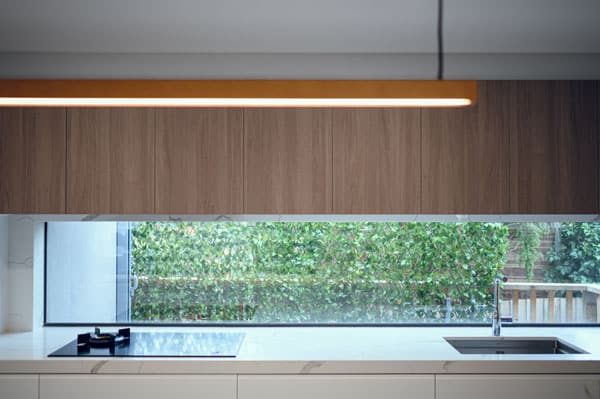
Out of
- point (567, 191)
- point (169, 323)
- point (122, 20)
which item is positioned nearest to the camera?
point (122, 20)

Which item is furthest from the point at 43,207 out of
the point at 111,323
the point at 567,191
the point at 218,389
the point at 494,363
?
the point at 567,191

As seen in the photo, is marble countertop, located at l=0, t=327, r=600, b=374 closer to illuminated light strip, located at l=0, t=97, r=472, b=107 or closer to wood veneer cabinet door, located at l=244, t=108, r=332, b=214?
wood veneer cabinet door, located at l=244, t=108, r=332, b=214

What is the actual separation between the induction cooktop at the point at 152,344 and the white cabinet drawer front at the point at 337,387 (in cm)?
21

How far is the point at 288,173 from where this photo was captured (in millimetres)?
3379

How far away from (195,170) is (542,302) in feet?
7.17

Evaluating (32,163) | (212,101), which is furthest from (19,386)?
(212,101)

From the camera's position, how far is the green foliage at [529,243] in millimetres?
3842

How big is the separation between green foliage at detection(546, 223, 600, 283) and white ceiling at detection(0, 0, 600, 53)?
41.6 inches

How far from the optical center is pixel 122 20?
9.79ft

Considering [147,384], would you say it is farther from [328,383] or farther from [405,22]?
[405,22]

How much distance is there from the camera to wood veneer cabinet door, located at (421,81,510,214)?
133 inches

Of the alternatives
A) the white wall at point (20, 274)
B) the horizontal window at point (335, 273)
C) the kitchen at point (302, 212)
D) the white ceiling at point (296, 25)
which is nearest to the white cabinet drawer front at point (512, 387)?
the kitchen at point (302, 212)

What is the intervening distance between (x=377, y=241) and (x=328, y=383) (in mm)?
1077

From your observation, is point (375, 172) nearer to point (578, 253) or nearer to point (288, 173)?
point (288, 173)
